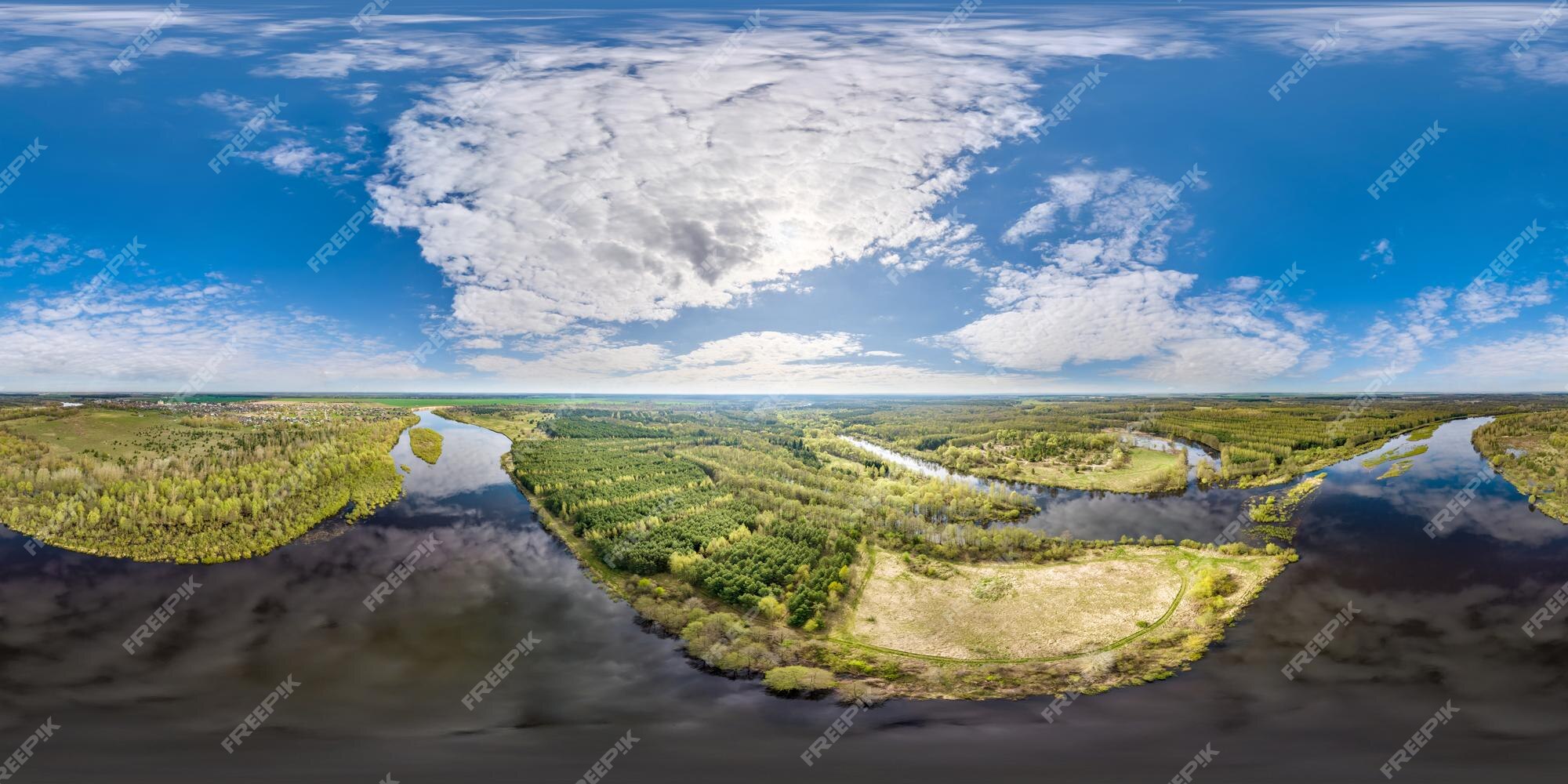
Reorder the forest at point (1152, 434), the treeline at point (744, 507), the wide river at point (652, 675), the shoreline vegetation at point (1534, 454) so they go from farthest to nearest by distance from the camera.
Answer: the forest at point (1152, 434), the shoreline vegetation at point (1534, 454), the treeline at point (744, 507), the wide river at point (652, 675)

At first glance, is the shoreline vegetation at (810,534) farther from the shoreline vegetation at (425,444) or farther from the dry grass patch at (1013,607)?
the shoreline vegetation at (425,444)

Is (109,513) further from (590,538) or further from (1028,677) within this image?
(1028,677)

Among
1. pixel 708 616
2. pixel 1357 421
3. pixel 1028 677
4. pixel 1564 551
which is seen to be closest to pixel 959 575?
pixel 1028 677

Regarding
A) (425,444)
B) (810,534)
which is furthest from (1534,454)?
(425,444)

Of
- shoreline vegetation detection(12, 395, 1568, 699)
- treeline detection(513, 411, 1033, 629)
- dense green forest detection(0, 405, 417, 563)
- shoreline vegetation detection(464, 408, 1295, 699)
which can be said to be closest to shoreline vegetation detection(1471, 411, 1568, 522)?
shoreline vegetation detection(12, 395, 1568, 699)

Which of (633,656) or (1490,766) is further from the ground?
(1490,766)

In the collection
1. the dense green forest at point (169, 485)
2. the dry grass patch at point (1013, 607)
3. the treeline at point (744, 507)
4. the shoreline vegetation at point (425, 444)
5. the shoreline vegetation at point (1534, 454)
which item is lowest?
the shoreline vegetation at point (425, 444)

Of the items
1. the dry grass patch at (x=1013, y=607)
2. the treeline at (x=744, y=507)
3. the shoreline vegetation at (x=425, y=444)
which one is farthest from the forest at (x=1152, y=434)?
the shoreline vegetation at (x=425, y=444)

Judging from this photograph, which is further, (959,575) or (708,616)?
(959,575)
